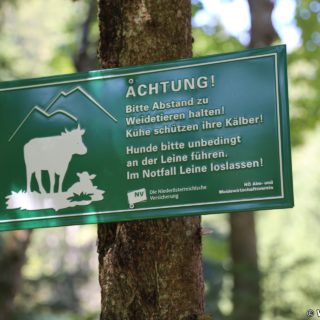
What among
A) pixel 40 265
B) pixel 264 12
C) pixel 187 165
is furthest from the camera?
pixel 40 265

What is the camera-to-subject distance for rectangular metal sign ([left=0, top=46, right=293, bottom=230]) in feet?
7.58

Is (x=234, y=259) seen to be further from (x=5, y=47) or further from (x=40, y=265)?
(x=40, y=265)

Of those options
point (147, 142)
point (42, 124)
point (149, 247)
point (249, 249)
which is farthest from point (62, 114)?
point (249, 249)

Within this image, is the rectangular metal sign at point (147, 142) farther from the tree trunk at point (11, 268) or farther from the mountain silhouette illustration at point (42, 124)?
the tree trunk at point (11, 268)

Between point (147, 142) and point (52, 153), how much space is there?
0.45 m

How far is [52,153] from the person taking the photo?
260cm

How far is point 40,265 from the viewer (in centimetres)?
3712

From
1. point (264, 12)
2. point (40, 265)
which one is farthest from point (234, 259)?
point (40, 265)

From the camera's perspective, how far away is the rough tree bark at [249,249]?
9.22 metres

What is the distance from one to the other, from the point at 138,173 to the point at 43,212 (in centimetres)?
45

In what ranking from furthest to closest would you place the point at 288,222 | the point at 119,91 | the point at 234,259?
the point at 288,222, the point at 234,259, the point at 119,91

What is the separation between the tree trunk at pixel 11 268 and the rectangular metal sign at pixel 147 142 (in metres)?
6.52

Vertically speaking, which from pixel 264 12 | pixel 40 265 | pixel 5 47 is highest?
pixel 5 47

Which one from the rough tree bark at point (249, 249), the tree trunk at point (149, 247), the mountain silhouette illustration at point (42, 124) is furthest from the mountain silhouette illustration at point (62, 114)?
the rough tree bark at point (249, 249)
